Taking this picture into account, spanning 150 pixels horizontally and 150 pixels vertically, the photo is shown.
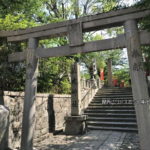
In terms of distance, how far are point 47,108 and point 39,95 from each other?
922 mm

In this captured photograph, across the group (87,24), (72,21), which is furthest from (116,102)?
(72,21)

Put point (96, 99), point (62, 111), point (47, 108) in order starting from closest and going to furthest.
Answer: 1. point (47, 108)
2. point (62, 111)
3. point (96, 99)

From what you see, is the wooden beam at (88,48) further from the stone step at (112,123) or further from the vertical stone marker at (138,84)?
the stone step at (112,123)

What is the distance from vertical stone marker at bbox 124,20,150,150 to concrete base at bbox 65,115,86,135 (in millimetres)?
4007

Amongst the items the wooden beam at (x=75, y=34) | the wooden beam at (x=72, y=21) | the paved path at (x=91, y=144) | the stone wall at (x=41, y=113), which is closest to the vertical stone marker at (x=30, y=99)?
the wooden beam at (x=72, y=21)

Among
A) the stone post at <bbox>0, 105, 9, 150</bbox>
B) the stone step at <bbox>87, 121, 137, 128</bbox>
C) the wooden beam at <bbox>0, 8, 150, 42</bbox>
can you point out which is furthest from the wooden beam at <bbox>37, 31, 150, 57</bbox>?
the stone step at <bbox>87, 121, 137, 128</bbox>

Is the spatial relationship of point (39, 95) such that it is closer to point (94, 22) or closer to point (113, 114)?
point (94, 22)

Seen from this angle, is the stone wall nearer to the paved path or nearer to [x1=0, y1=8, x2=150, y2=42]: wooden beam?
the paved path

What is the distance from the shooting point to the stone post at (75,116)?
8352mm

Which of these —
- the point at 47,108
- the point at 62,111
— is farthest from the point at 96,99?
the point at 47,108

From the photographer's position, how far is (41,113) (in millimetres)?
7629

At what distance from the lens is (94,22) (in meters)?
5.42

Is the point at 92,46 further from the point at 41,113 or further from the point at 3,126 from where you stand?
the point at 41,113

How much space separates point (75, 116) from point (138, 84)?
4.40m
